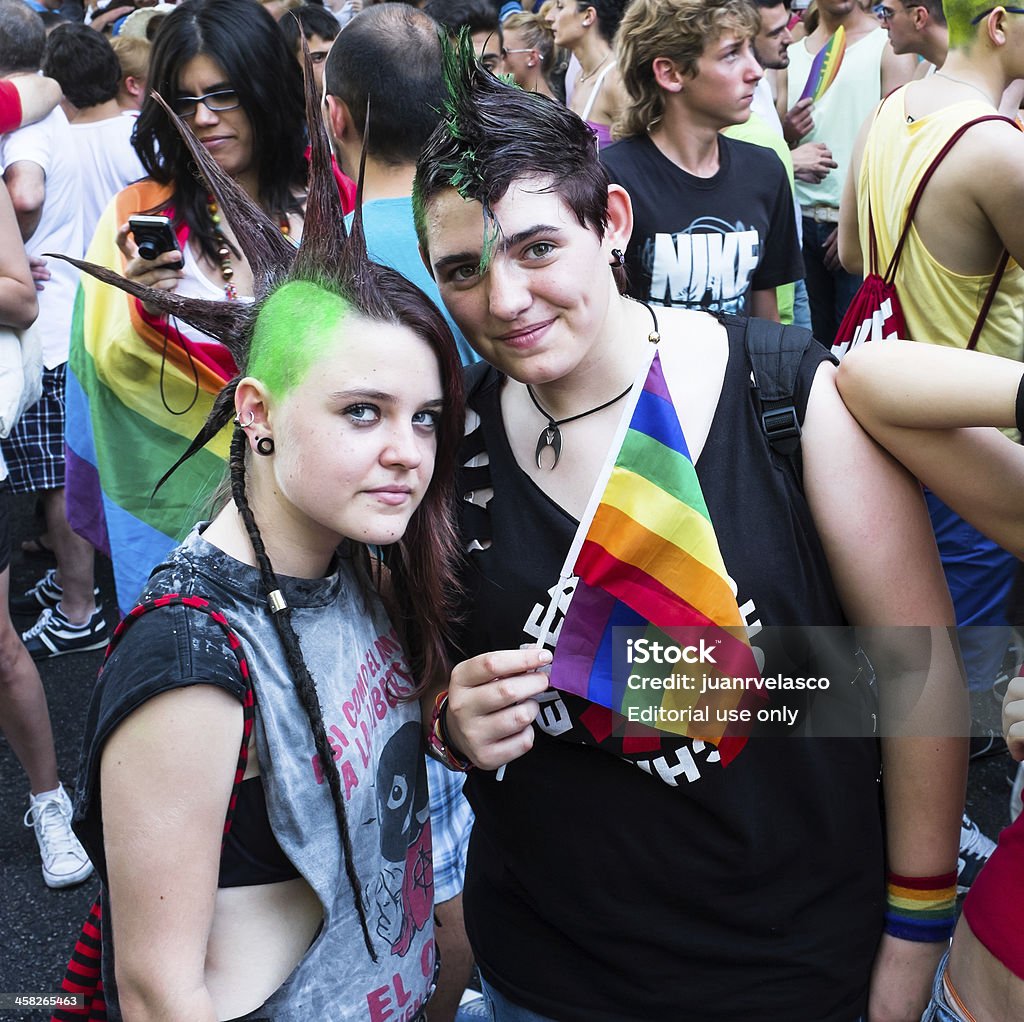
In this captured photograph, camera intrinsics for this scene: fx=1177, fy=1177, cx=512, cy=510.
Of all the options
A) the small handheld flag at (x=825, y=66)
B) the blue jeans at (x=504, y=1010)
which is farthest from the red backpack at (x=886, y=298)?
the small handheld flag at (x=825, y=66)

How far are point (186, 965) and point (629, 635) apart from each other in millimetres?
705

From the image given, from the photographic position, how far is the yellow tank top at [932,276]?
2.97 m

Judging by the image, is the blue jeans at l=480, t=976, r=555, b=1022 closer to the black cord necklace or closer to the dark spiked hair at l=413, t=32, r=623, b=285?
the black cord necklace

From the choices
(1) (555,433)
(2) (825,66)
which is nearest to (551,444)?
(1) (555,433)

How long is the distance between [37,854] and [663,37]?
3264 mm

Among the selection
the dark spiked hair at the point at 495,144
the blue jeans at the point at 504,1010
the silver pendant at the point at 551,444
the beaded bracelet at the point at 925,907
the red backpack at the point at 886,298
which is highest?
the dark spiked hair at the point at 495,144

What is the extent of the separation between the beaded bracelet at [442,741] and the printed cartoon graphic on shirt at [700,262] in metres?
2.26

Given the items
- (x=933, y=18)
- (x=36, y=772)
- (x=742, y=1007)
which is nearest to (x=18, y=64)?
(x=36, y=772)

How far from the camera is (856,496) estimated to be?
5.20 feet

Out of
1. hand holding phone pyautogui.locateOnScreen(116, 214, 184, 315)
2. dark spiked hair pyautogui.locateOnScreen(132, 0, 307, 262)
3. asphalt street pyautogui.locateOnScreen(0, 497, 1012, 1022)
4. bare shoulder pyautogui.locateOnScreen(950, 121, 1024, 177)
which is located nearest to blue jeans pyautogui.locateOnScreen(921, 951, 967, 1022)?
asphalt street pyautogui.locateOnScreen(0, 497, 1012, 1022)

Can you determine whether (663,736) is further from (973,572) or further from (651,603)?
(973,572)

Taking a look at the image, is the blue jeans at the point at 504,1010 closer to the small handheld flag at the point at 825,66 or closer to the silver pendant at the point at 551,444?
the silver pendant at the point at 551,444

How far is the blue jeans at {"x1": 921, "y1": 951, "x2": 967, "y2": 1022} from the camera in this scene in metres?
1.53

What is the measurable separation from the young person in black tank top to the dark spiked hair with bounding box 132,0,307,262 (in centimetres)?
139
